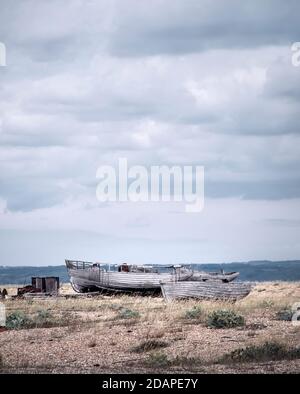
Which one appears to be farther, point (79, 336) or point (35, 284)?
point (35, 284)

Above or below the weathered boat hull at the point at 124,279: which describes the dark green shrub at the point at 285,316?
below

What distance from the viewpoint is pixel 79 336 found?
70.3 ft

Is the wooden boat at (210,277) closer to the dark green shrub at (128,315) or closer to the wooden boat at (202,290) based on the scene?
the wooden boat at (202,290)

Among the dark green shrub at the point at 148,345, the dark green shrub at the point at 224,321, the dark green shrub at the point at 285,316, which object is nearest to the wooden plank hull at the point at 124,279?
the dark green shrub at the point at 285,316

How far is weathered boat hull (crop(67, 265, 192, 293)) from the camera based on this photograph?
39.6m

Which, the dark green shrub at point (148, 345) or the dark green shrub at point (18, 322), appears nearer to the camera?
the dark green shrub at point (148, 345)

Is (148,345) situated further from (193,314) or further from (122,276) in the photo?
Answer: (122,276)

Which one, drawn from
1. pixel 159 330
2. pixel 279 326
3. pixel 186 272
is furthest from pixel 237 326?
pixel 186 272

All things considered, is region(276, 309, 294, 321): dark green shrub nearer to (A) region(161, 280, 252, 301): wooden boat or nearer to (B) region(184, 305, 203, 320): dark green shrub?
(B) region(184, 305, 203, 320): dark green shrub

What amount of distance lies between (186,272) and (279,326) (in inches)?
653

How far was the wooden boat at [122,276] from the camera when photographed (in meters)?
39.6

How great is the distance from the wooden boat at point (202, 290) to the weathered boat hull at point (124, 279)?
3.22 m

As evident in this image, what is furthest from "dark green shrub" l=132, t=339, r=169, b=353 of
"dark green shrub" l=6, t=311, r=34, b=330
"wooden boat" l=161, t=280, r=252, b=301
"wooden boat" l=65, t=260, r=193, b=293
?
"wooden boat" l=65, t=260, r=193, b=293
